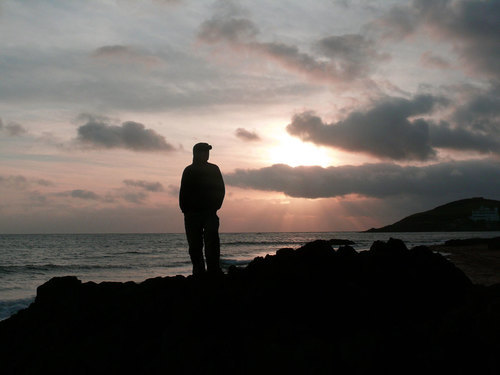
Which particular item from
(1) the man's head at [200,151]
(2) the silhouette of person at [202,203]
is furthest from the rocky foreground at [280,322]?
(1) the man's head at [200,151]

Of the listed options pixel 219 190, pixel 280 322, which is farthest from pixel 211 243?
pixel 280 322

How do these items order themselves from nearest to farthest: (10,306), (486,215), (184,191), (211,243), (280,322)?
(280,322)
(211,243)
(184,191)
(10,306)
(486,215)

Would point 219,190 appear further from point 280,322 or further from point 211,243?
point 280,322

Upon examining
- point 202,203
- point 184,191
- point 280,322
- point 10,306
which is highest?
point 184,191

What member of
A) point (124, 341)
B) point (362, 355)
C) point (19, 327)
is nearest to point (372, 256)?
point (362, 355)

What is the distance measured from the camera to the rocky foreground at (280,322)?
4434 millimetres

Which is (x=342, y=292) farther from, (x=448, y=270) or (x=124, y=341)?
(x=124, y=341)

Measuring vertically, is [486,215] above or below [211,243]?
above

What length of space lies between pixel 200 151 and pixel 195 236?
155 centimetres

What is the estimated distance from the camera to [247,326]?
5555mm

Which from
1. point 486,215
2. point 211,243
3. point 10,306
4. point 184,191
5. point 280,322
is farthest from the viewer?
point 486,215

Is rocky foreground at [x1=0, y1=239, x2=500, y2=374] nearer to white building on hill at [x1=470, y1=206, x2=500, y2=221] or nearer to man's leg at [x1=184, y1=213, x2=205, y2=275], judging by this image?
man's leg at [x1=184, y1=213, x2=205, y2=275]

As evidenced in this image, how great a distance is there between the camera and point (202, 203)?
8078mm

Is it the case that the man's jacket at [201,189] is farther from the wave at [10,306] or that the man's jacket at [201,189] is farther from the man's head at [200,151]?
the wave at [10,306]
